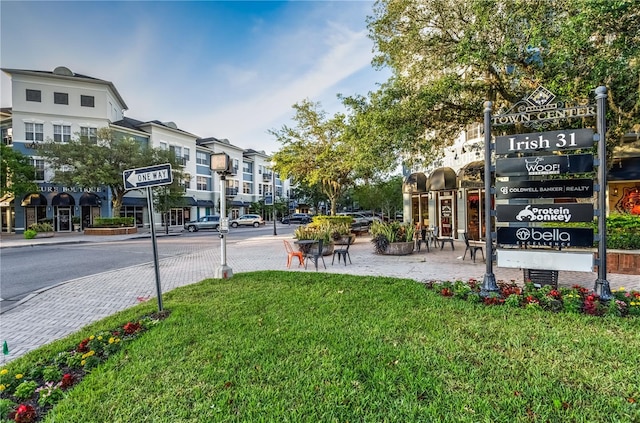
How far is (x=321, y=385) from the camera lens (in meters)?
3.25

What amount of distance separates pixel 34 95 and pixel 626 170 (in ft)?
145

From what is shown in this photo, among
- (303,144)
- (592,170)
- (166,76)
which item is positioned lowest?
(592,170)

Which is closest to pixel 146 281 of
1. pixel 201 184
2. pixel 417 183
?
pixel 417 183

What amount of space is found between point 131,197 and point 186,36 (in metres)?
29.6

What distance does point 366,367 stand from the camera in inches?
140

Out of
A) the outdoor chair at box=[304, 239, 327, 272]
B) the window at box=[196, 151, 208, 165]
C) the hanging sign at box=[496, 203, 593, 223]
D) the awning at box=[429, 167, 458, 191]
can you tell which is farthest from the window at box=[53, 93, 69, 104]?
the hanging sign at box=[496, 203, 593, 223]

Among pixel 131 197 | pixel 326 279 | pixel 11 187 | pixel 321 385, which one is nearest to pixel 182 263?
pixel 326 279

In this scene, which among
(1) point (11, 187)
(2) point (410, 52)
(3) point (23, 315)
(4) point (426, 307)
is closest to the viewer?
(4) point (426, 307)

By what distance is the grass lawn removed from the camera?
9.34 ft

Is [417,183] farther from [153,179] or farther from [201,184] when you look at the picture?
[201,184]

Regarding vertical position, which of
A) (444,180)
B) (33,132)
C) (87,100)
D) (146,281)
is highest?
(87,100)

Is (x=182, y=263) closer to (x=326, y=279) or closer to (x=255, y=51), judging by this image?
(x=326, y=279)

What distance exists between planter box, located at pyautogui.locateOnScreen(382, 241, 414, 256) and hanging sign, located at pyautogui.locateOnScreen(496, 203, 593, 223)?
6544 mm

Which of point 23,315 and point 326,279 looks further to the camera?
point 326,279
